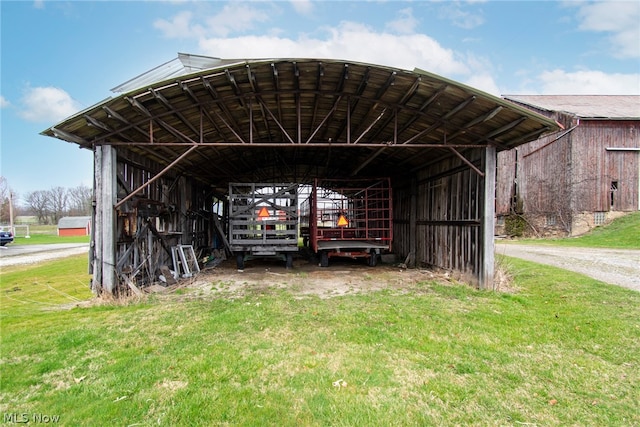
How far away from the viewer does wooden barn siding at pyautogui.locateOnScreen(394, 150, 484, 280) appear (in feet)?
22.4

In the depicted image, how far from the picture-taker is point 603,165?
59.8 feet

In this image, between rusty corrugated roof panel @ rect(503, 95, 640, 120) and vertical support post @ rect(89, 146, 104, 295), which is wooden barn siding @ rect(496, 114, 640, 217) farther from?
vertical support post @ rect(89, 146, 104, 295)

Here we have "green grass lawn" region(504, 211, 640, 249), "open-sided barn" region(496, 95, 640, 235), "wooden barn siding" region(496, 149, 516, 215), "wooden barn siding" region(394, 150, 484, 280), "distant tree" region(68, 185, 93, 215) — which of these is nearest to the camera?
"wooden barn siding" region(394, 150, 484, 280)

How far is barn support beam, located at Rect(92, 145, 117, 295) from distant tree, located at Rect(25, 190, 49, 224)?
6673cm

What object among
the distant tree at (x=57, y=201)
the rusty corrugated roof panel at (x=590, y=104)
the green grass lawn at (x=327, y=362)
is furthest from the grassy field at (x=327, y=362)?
the distant tree at (x=57, y=201)

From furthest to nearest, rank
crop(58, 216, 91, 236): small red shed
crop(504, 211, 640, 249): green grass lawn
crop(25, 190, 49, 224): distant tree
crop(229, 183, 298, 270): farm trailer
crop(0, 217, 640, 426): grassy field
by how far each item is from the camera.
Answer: crop(25, 190, 49, 224): distant tree → crop(58, 216, 91, 236): small red shed → crop(504, 211, 640, 249): green grass lawn → crop(229, 183, 298, 270): farm trailer → crop(0, 217, 640, 426): grassy field

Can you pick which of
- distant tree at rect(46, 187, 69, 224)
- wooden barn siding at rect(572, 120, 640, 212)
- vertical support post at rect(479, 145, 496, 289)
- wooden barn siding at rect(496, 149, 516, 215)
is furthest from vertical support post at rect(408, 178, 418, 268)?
distant tree at rect(46, 187, 69, 224)

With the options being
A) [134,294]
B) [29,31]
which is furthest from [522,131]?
[29,31]

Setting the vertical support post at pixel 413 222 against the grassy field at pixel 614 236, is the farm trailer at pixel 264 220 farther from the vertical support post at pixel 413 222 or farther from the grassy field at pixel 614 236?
the grassy field at pixel 614 236

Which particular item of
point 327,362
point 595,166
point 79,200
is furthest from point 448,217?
point 79,200

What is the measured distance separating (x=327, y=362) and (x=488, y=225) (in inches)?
187

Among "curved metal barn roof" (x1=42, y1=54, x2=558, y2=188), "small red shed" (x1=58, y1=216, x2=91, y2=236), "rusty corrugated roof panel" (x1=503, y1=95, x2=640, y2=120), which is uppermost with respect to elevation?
"rusty corrugated roof panel" (x1=503, y1=95, x2=640, y2=120)

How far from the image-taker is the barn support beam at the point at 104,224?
5.82 meters

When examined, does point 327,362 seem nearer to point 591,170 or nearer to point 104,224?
point 104,224
